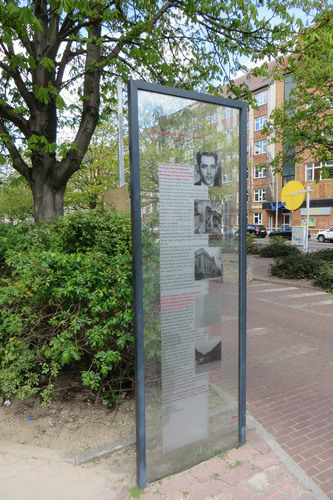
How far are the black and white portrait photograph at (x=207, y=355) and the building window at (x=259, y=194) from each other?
1712 inches

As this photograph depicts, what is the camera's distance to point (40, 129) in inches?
234

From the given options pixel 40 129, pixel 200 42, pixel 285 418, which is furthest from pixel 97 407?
pixel 200 42

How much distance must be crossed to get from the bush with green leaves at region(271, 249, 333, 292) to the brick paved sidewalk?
8056mm

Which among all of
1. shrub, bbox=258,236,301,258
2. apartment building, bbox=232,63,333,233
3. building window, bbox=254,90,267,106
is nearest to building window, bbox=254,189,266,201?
apartment building, bbox=232,63,333,233

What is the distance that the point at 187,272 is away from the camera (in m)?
2.47

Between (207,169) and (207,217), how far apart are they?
0.34m

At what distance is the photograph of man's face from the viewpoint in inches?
97.3

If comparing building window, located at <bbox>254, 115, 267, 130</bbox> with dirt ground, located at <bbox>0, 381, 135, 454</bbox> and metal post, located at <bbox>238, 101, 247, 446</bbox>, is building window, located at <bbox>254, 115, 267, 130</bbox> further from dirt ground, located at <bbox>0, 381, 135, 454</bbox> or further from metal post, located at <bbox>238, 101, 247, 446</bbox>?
dirt ground, located at <bbox>0, 381, 135, 454</bbox>

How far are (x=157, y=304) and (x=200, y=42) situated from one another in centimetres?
679

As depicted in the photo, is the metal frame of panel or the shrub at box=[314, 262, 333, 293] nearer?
the metal frame of panel

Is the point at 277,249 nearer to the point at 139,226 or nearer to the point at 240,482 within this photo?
the point at 240,482

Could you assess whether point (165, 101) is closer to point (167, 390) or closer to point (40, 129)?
point (167, 390)

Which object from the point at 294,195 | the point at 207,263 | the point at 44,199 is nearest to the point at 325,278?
the point at 294,195

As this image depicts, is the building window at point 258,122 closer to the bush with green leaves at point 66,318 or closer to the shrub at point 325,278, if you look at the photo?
the shrub at point 325,278
